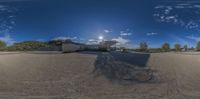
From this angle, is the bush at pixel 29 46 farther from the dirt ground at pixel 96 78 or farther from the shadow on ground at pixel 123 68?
the shadow on ground at pixel 123 68

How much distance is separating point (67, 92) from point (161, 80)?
186 inches

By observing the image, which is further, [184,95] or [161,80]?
[161,80]

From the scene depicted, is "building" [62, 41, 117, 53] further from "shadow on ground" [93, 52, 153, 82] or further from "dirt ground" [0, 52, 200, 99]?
"shadow on ground" [93, 52, 153, 82]

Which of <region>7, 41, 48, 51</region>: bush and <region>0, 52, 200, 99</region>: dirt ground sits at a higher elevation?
<region>7, 41, 48, 51</region>: bush

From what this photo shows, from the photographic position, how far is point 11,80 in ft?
43.2

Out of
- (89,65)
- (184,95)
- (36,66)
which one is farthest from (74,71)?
(184,95)

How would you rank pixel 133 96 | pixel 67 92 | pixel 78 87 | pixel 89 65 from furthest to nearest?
pixel 89 65
pixel 78 87
pixel 67 92
pixel 133 96

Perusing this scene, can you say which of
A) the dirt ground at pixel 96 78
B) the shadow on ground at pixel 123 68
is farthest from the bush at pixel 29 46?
the shadow on ground at pixel 123 68

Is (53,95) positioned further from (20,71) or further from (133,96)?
(20,71)

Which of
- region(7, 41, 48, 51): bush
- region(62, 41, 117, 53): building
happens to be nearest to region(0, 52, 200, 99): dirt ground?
region(62, 41, 117, 53): building

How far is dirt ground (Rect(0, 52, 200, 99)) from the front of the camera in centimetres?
1102

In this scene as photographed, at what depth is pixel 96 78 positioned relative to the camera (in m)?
13.5

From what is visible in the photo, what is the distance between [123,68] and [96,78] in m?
2.29

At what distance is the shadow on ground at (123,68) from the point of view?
1383cm
